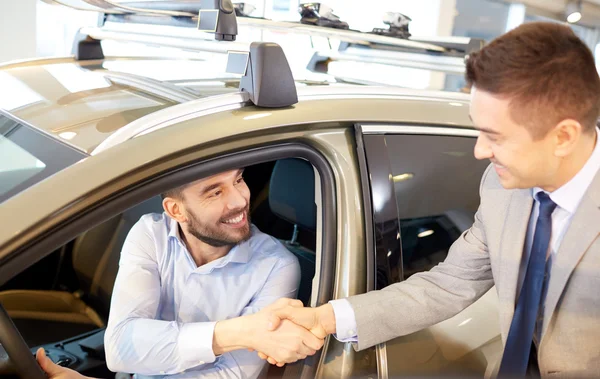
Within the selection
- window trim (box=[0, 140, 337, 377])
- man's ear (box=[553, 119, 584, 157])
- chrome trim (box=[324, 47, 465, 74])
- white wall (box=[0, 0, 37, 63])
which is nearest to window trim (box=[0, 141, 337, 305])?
window trim (box=[0, 140, 337, 377])

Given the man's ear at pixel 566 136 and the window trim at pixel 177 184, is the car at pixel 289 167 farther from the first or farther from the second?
the man's ear at pixel 566 136

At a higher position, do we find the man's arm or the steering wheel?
the steering wheel

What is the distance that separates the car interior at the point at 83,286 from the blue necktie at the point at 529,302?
70 centimetres

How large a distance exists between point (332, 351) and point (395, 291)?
196 millimetres

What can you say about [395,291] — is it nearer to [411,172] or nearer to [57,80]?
[411,172]

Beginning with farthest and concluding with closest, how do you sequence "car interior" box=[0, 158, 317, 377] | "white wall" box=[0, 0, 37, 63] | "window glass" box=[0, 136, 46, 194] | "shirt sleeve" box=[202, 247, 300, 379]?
"white wall" box=[0, 0, 37, 63] → "car interior" box=[0, 158, 317, 377] → "shirt sleeve" box=[202, 247, 300, 379] → "window glass" box=[0, 136, 46, 194]

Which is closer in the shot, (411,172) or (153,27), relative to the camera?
(411,172)

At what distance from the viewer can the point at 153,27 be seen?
180 centimetres

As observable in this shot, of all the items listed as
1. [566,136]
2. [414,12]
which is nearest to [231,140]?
[566,136]

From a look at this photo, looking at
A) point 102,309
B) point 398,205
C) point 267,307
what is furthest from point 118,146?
point 102,309

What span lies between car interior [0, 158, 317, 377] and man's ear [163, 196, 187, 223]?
414 millimetres

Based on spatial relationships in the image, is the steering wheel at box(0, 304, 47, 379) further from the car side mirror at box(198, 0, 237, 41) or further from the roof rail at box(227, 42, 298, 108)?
the car side mirror at box(198, 0, 237, 41)

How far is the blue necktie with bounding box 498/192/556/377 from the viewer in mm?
1332

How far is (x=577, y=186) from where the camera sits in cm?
129
